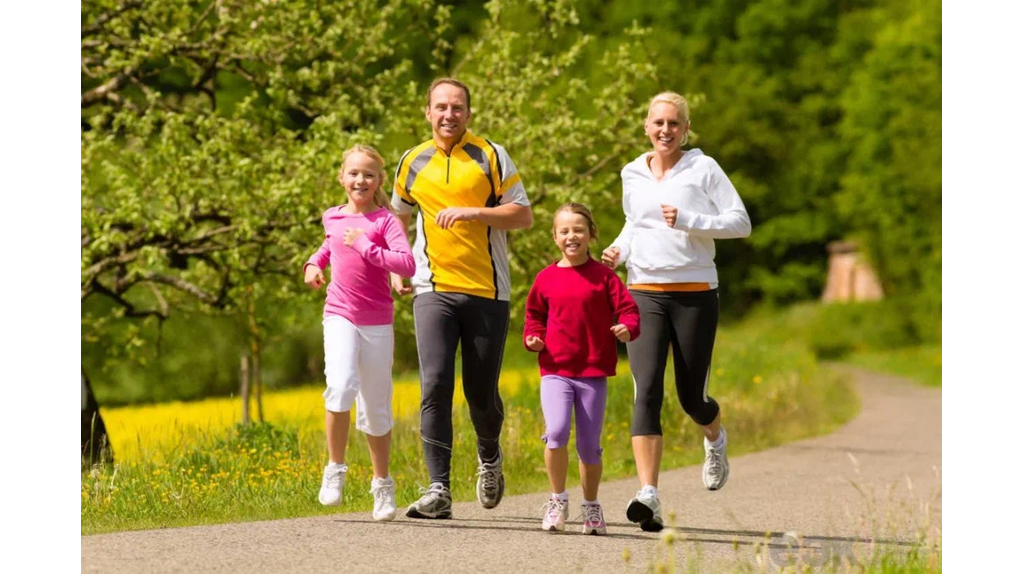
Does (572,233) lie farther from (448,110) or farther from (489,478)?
(489,478)

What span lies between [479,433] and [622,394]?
19.0 feet

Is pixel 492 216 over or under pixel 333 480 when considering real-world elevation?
over

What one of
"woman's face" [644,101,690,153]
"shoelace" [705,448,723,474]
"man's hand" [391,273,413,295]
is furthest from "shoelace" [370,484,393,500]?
"woman's face" [644,101,690,153]

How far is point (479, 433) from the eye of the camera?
7578 millimetres

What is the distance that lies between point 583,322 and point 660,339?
0.53 metres

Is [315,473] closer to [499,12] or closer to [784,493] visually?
[784,493]

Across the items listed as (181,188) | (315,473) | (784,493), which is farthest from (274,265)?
(784,493)

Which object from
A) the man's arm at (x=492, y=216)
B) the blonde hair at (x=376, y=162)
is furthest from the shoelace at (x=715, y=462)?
the blonde hair at (x=376, y=162)

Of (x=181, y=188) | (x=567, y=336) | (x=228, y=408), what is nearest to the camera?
(x=567, y=336)

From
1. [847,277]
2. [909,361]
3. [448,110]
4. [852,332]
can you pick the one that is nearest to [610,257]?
[448,110]

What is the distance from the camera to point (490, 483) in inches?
301

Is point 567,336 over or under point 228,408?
over

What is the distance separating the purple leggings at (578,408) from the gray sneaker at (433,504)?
2.27 ft

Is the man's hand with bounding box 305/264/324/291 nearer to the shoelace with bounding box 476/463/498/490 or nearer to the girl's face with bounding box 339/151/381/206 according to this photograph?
the girl's face with bounding box 339/151/381/206
